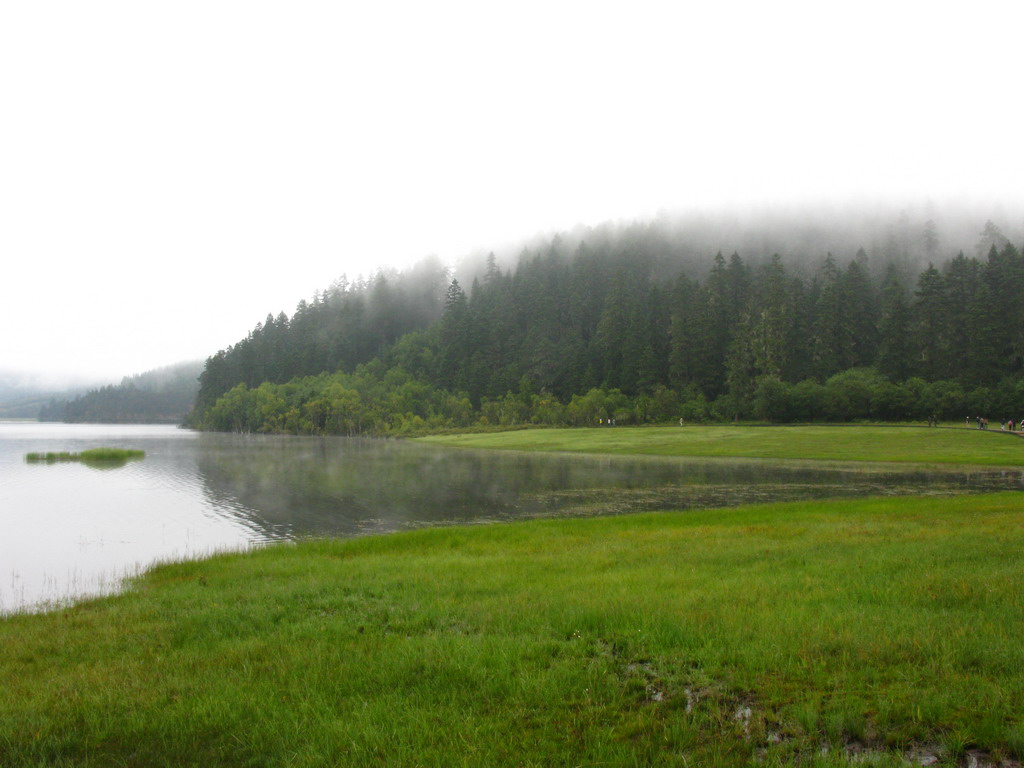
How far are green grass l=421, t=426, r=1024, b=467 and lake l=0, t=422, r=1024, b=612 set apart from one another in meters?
8.08

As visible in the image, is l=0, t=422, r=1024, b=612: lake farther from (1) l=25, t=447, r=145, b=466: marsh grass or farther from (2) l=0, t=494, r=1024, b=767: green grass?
(2) l=0, t=494, r=1024, b=767: green grass

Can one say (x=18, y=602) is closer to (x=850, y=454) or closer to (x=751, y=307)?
(x=850, y=454)

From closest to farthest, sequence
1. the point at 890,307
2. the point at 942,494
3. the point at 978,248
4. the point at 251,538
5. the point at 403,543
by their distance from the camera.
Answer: the point at 403,543 → the point at 251,538 → the point at 942,494 → the point at 890,307 → the point at 978,248

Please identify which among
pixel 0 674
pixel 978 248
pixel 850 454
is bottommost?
pixel 850 454

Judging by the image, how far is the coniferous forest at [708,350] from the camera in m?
99.6

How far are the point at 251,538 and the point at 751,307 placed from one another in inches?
4718

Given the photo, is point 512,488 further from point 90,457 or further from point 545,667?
point 90,457

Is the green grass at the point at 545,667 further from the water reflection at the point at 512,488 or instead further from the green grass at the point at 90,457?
the green grass at the point at 90,457

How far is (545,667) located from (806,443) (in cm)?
7231

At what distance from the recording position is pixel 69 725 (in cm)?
725

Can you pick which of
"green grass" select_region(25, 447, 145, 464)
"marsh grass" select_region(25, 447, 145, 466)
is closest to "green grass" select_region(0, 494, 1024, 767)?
"marsh grass" select_region(25, 447, 145, 466)

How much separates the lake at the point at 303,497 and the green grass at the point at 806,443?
8.08 metres

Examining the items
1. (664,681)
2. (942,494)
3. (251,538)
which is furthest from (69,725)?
(942,494)

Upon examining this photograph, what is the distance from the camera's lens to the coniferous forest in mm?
99625
